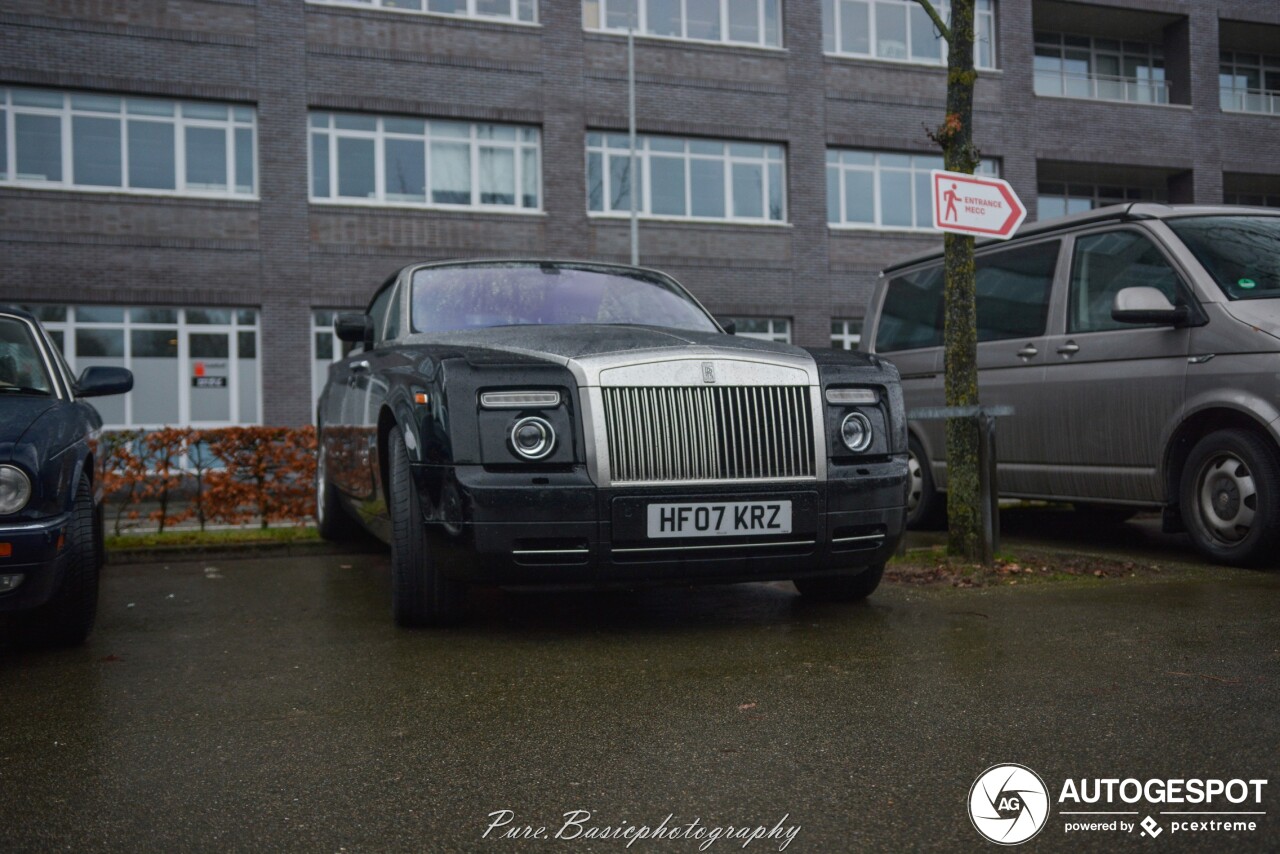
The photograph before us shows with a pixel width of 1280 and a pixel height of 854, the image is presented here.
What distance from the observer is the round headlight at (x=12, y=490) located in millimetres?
4160

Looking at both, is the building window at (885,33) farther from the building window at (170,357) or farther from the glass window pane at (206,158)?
the building window at (170,357)

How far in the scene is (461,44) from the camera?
849 inches

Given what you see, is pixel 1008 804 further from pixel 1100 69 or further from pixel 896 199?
pixel 1100 69

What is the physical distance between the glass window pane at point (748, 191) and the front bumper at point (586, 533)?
19692 mm

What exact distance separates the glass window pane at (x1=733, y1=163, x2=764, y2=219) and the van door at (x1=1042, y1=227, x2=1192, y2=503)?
1653 centimetres

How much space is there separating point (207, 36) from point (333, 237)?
392cm

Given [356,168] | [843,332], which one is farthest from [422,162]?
[843,332]

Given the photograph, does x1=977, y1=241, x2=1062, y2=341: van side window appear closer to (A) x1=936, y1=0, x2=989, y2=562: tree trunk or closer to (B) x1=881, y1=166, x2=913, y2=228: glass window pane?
(A) x1=936, y1=0, x2=989, y2=562: tree trunk

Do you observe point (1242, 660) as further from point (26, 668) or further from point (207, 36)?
point (207, 36)

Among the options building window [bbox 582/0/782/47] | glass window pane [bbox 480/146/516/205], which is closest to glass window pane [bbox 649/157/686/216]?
building window [bbox 582/0/782/47]

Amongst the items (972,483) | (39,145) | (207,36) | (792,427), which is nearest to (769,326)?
(207,36)

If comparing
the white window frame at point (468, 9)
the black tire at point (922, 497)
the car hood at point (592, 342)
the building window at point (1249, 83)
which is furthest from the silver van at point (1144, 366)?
the building window at point (1249, 83)

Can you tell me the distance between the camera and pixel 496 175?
72.3 feet

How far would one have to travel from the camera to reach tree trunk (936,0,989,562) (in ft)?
21.5
